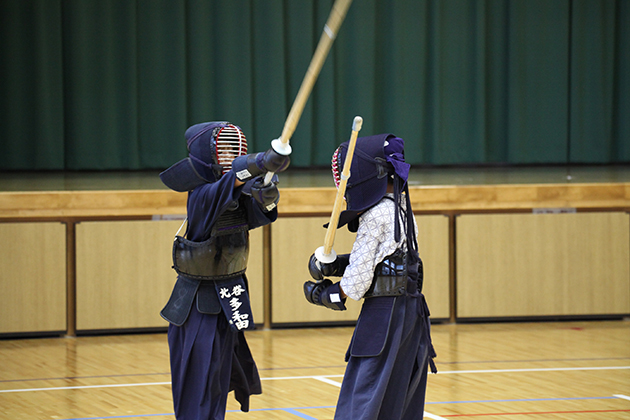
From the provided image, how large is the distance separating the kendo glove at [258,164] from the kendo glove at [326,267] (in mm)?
402

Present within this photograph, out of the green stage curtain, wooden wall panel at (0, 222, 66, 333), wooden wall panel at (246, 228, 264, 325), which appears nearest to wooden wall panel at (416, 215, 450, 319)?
wooden wall panel at (246, 228, 264, 325)

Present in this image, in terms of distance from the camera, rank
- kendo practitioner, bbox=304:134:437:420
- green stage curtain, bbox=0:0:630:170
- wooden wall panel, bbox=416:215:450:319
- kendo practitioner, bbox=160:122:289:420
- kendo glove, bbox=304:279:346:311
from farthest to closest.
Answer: green stage curtain, bbox=0:0:630:170
wooden wall panel, bbox=416:215:450:319
kendo practitioner, bbox=160:122:289:420
kendo glove, bbox=304:279:346:311
kendo practitioner, bbox=304:134:437:420

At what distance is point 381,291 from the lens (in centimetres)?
296

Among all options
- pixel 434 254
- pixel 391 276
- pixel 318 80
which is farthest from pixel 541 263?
pixel 318 80

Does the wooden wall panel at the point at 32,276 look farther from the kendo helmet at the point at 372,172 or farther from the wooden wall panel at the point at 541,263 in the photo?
the kendo helmet at the point at 372,172

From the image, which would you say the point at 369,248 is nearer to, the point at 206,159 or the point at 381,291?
the point at 381,291

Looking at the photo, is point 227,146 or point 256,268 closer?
point 227,146

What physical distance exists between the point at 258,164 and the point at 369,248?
1.70 feet

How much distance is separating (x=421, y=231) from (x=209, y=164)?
2.88 meters

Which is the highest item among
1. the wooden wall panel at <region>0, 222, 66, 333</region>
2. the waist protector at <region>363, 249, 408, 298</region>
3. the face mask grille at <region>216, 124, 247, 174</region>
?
the face mask grille at <region>216, 124, 247, 174</region>

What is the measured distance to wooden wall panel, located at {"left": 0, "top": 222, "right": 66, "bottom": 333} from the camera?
552cm

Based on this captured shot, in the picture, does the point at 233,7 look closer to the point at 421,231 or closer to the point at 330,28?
the point at 421,231

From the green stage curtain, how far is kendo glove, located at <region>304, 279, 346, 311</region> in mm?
Answer: 6099

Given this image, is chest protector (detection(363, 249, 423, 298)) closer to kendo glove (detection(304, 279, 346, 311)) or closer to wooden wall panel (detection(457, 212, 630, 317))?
kendo glove (detection(304, 279, 346, 311))
